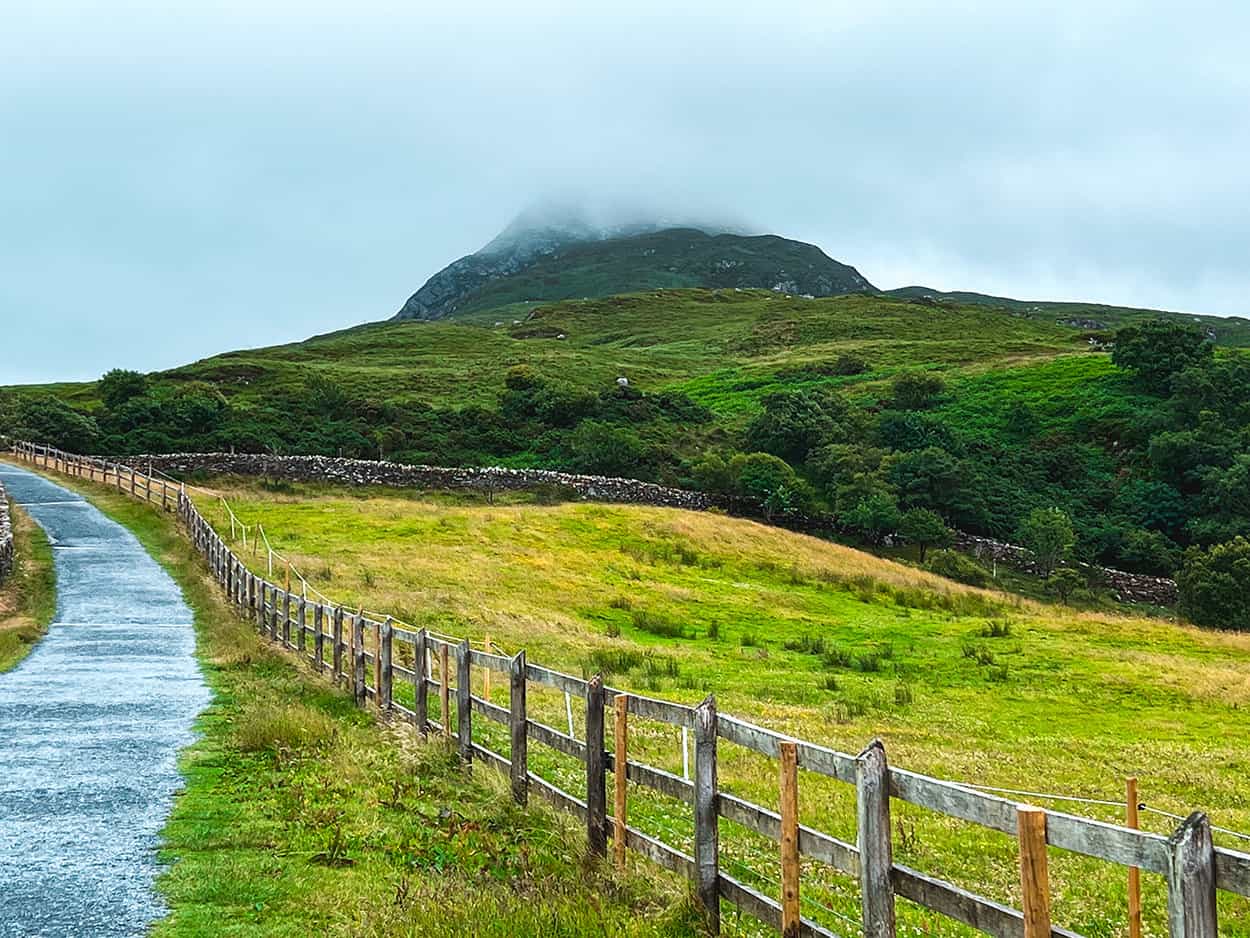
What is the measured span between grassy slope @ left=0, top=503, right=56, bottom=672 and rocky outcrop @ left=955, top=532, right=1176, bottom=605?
49512 mm

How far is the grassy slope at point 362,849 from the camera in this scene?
281 inches

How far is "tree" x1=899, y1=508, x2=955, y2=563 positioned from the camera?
65062 mm

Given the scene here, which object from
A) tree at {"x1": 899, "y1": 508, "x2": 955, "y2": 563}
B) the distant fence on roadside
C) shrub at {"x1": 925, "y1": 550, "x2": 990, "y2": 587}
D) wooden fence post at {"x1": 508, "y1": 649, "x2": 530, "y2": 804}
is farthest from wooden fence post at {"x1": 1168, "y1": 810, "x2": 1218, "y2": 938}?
tree at {"x1": 899, "y1": 508, "x2": 955, "y2": 563}

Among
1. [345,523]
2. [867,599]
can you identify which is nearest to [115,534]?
[345,523]

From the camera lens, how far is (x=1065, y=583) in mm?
57094

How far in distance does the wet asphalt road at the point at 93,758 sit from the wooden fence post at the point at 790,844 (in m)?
4.53

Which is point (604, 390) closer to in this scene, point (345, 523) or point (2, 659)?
point (345, 523)

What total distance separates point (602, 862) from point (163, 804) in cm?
513

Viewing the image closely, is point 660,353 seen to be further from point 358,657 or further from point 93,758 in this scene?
point 93,758

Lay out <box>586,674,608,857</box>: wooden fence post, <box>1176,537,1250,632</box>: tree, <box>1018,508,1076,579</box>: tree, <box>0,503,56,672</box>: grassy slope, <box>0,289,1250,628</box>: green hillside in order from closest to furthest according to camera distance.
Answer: <box>586,674,608,857</box>: wooden fence post → <box>0,503,56,672</box>: grassy slope → <box>1176,537,1250,632</box>: tree → <box>1018,508,1076,579</box>: tree → <box>0,289,1250,628</box>: green hillside

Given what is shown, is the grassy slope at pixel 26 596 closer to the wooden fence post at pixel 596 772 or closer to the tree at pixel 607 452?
the wooden fence post at pixel 596 772

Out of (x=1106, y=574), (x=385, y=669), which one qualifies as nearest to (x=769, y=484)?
(x=1106, y=574)

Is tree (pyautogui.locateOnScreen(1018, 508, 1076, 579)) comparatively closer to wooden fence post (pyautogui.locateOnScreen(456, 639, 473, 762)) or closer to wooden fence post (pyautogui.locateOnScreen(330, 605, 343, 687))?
wooden fence post (pyautogui.locateOnScreen(330, 605, 343, 687))

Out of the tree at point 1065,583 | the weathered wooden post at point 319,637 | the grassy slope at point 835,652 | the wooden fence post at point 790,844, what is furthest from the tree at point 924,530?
the wooden fence post at point 790,844
